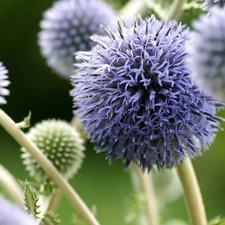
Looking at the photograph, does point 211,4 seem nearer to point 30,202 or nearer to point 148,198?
point 30,202

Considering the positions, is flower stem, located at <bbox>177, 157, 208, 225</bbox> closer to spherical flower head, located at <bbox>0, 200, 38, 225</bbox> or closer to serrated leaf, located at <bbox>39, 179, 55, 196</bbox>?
serrated leaf, located at <bbox>39, 179, 55, 196</bbox>

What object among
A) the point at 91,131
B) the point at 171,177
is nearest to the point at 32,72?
the point at 171,177

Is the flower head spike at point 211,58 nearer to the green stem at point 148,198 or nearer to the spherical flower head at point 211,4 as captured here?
the spherical flower head at point 211,4

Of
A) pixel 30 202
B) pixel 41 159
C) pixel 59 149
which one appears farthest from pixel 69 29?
pixel 30 202

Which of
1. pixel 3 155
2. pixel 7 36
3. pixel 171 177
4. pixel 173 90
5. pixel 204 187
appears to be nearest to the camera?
pixel 173 90

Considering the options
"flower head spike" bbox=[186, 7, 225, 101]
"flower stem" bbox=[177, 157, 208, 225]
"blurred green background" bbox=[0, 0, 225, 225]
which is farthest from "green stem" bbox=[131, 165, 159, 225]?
"blurred green background" bbox=[0, 0, 225, 225]

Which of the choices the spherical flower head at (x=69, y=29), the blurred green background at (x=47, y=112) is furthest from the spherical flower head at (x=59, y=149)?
the blurred green background at (x=47, y=112)

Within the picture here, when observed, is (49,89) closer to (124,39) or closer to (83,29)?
(83,29)
